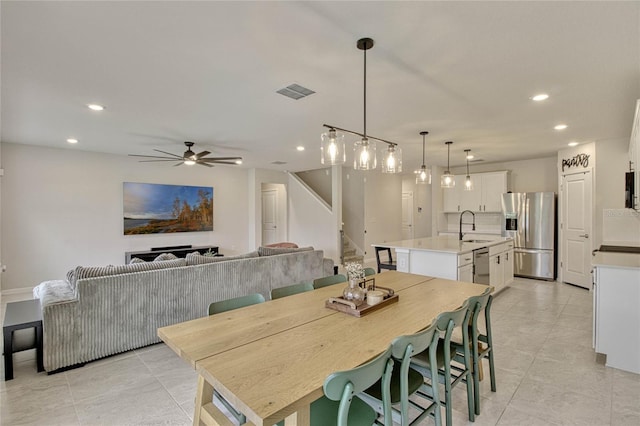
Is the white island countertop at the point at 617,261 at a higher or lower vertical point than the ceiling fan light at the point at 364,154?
lower

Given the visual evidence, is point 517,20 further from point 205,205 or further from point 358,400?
point 205,205

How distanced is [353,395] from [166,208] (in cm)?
688

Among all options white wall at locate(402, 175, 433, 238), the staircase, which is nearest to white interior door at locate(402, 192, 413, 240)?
white wall at locate(402, 175, 433, 238)

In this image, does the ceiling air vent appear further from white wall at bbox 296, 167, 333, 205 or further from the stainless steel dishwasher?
white wall at bbox 296, 167, 333, 205

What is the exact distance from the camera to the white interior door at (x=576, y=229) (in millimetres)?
5337

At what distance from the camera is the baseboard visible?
501 centimetres

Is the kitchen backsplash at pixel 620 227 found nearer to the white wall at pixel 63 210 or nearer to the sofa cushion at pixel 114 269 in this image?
the sofa cushion at pixel 114 269

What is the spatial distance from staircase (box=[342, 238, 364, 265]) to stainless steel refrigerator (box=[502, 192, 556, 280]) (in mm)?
3435

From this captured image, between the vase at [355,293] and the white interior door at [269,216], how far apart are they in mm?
7280

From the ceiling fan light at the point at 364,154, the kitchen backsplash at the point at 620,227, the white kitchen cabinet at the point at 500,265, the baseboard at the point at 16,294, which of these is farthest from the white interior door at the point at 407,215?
the baseboard at the point at 16,294

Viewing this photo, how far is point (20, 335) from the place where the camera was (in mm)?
2678

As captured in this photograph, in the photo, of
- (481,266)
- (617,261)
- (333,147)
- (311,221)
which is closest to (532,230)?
(481,266)

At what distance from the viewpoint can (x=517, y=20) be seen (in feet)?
6.23

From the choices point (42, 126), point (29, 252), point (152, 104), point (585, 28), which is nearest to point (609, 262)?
point (585, 28)
